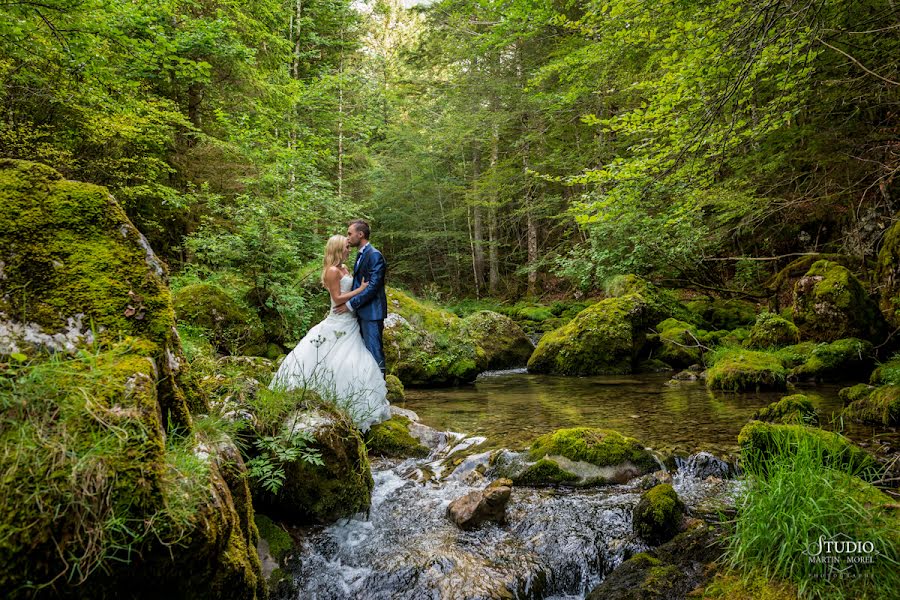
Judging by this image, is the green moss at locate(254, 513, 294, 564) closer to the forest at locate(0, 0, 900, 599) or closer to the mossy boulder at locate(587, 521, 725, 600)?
the forest at locate(0, 0, 900, 599)

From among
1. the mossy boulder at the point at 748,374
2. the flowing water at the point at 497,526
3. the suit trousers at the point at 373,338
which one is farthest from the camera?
the mossy boulder at the point at 748,374

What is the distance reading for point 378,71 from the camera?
2919cm

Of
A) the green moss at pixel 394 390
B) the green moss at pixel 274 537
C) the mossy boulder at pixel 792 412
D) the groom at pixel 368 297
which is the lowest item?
the green moss at pixel 394 390

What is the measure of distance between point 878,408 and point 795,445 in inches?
111

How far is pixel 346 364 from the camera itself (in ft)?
18.7

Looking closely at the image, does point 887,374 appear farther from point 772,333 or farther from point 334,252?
point 334,252

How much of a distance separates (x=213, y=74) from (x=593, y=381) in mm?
13391

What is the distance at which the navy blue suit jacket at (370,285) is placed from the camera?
19.7 feet

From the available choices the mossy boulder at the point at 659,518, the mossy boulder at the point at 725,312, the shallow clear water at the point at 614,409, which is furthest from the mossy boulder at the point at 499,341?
the mossy boulder at the point at 659,518

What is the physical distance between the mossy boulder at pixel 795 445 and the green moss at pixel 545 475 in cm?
157

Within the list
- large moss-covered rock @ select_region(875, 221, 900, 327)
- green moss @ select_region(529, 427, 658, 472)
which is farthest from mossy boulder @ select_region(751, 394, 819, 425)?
large moss-covered rock @ select_region(875, 221, 900, 327)

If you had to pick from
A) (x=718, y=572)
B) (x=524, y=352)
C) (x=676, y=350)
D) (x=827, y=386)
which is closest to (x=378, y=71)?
(x=524, y=352)

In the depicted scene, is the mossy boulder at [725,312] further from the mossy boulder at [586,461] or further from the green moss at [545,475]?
the green moss at [545,475]

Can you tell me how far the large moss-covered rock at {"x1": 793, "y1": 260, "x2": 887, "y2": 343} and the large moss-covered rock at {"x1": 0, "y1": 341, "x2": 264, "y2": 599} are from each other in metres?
10.6
